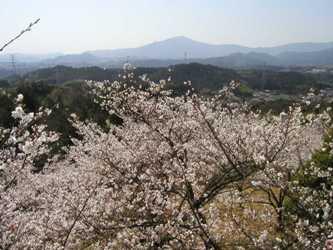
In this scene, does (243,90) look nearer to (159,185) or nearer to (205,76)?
(159,185)

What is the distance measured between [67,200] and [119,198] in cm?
144

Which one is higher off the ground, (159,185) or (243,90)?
(243,90)

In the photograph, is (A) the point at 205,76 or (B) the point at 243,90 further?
(A) the point at 205,76

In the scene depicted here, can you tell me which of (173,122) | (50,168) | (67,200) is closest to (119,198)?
(67,200)

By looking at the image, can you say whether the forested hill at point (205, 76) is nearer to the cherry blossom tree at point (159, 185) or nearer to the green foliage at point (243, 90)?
the green foliage at point (243, 90)

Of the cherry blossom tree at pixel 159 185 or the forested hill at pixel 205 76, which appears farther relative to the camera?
the forested hill at pixel 205 76

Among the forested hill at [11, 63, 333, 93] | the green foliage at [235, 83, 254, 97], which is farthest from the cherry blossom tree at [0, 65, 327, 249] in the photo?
the forested hill at [11, 63, 333, 93]

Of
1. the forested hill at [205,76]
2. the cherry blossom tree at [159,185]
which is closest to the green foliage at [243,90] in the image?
the cherry blossom tree at [159,185]

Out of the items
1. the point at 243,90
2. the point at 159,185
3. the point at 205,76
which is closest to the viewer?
the point at 159,185

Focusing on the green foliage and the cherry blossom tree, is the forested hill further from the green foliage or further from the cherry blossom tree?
the cherry blossom tree

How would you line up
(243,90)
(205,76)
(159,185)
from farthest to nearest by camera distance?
(205,76), (243,90), (159,185)

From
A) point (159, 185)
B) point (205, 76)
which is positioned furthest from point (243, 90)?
point (205, 76)

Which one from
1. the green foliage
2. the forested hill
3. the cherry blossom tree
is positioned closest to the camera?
the cherry blossom tree

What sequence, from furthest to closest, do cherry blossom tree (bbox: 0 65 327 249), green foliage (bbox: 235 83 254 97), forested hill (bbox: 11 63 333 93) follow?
forested hill (bbox: 11 63 333 93), green foliage (bbox: 235 83 254 97), cherry blossom tree (bbox: 0 65 327 249)
